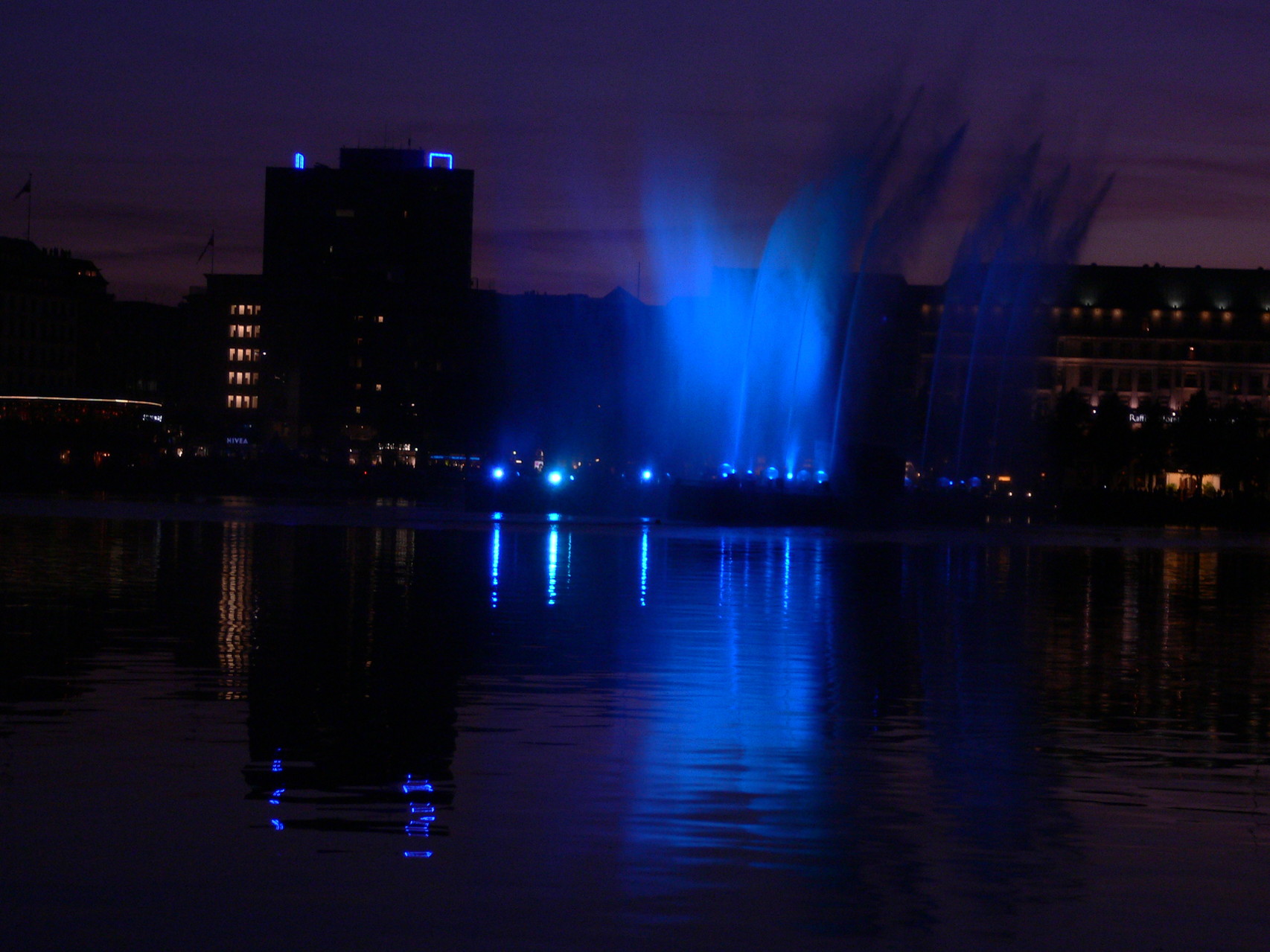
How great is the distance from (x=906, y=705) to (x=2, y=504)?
68.3 m

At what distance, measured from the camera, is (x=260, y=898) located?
30.3ft

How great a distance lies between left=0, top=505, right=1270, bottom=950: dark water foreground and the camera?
30.0 feet

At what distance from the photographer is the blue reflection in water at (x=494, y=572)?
96.3ft

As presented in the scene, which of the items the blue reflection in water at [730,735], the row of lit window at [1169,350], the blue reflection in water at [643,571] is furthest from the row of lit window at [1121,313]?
the blue reflection in water at [730,735]

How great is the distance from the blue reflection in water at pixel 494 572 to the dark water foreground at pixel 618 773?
671 mm

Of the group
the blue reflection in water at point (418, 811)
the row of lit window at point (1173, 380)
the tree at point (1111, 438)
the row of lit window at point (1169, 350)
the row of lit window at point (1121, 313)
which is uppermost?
the row of lit window at point (1121, 313)

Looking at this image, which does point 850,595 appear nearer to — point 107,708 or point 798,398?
point 107,708

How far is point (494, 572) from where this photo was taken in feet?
120

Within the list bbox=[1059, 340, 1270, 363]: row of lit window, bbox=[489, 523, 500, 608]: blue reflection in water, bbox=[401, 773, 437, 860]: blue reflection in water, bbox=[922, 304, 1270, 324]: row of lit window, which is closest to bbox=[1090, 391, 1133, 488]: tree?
bbox=[922, 304, 1270, 324]: row of lit window

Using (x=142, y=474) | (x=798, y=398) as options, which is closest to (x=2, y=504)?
(x=798, y=398)

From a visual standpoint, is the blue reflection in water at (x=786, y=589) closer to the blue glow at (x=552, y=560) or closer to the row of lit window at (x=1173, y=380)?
the blue glow at (x=552, y=560)

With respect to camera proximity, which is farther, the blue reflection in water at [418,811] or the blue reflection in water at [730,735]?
the blue reflection in water at [730,735]

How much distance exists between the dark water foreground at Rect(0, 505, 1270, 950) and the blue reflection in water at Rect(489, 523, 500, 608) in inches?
26.4

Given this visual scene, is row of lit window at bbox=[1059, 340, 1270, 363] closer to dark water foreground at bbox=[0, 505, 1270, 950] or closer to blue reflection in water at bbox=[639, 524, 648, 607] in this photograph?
blue reflection in water at bbox=[639, 524, 648, 607]
